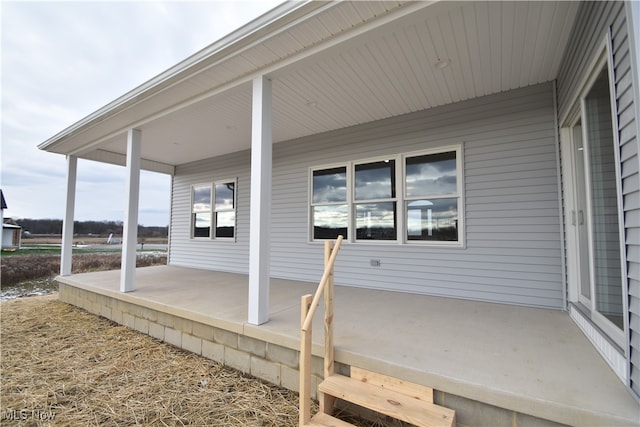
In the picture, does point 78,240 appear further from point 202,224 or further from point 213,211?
point 213,211

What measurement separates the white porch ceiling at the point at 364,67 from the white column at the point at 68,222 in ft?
3.49

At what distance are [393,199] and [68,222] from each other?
6.57m

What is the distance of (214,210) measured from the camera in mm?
6820

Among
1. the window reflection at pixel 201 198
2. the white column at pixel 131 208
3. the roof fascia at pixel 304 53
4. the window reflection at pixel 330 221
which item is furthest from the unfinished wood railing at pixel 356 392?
the window reflection at pixel 201 198

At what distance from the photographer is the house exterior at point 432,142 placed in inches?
79.2

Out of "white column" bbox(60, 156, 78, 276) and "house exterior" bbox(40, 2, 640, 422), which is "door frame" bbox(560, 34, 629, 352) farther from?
"white column" bbox(60, 156, 78, 276)

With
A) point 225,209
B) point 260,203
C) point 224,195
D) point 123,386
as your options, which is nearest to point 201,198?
point 224,195

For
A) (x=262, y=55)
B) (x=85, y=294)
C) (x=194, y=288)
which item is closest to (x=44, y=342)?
(x=85, y=294)

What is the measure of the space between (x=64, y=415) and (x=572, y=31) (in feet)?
17.5

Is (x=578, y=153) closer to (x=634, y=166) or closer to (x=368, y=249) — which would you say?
(x=634, y=166)

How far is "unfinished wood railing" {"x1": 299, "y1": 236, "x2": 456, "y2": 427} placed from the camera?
63.6 inches

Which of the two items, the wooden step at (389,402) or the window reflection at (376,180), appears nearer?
the wooden step at (389,402)

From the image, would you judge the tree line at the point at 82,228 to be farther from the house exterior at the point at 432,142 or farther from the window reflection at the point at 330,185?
the window reflection at the point at 330,185

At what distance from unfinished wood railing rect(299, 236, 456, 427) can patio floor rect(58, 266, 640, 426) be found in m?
0.09
